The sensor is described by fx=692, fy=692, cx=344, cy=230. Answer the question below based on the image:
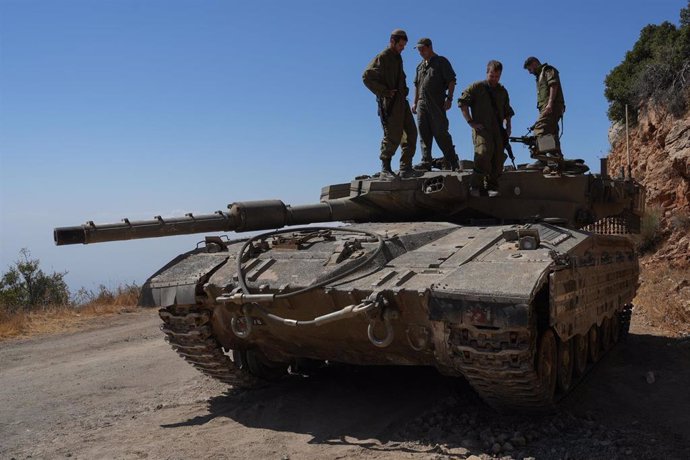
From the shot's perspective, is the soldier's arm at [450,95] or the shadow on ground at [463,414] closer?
the shadow on ground at [463,414]

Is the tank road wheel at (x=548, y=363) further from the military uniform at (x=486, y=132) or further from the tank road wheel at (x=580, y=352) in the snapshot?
the military uniform at (x=486, y=132)

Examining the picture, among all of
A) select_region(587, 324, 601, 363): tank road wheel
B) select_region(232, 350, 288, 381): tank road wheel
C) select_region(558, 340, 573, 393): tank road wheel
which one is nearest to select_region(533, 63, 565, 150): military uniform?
select_region(587, 324, 601, 363): tank road wheel

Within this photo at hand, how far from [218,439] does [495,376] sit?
8.35ft

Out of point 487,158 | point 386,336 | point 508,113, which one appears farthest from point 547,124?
point 386,336

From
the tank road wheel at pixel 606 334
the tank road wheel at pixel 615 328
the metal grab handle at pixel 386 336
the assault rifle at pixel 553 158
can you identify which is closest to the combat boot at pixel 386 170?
the assault rifle at pixel 553 158

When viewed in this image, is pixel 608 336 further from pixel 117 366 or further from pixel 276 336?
pixel 117 366

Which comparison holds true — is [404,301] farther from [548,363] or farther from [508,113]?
[508,113]

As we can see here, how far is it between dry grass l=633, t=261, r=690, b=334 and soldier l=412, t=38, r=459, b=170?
491cm

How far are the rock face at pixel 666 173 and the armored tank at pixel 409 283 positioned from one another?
951 centimetres

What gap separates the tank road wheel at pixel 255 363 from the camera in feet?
25.9

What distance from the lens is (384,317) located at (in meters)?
5.70

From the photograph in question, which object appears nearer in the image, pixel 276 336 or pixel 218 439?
pixel 218 439

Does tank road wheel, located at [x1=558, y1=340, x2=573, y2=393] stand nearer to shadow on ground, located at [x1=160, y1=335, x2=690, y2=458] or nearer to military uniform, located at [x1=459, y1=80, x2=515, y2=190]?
shadow on ground, located at [x1=160, y1=335, x2=690, y2=458]

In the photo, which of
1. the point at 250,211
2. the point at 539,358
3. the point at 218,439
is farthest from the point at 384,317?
the point at 250,211
